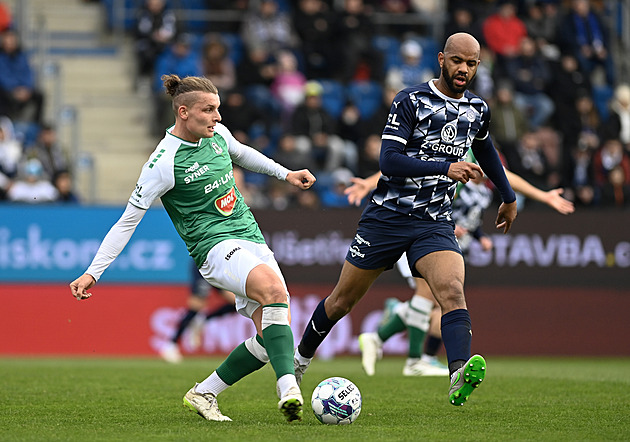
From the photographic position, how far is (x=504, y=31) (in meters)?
22.0

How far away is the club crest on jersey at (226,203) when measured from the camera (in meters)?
7.62

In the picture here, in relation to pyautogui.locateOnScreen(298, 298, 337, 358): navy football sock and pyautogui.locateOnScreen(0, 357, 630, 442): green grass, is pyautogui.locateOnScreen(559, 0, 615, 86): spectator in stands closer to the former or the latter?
pyautogui.locateOnScreen(0, 357, 630, 442): green grass

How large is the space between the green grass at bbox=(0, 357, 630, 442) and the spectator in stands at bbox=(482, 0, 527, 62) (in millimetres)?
9738

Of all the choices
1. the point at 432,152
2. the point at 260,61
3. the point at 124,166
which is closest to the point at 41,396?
the point at 432,152

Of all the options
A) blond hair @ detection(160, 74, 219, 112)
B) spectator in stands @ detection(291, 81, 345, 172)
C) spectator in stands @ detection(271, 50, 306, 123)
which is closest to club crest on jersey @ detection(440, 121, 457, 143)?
blond hair @ detection(160, 74, 219, 112)

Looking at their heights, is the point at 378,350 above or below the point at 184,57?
below

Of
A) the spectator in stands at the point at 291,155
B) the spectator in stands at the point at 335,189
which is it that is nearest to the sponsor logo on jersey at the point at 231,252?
the spectator in stands at the point at 335,189

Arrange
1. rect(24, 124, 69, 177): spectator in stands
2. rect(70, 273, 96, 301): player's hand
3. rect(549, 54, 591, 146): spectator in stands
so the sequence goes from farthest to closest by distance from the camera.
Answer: rect(549, 54, 591, 146): spectator in stands < rect(24, 124, 69, 177): spectator in stands < rect(70, 273, 96, 301): player's hand

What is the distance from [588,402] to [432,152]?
8.52 ft

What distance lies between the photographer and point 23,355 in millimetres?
16141

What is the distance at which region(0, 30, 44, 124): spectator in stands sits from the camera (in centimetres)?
1870

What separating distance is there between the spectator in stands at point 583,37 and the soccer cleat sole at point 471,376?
16.1m

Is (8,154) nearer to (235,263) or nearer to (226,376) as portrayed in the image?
(226,376)

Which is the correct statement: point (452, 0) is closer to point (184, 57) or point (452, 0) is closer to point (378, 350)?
point (184, 57)
